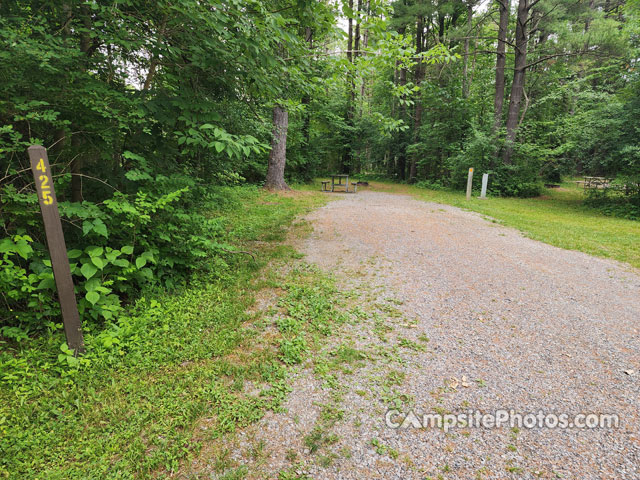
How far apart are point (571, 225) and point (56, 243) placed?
10.2m

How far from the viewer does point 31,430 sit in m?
1.81

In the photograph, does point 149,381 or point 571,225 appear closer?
point 149,381

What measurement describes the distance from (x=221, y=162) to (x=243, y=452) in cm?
359

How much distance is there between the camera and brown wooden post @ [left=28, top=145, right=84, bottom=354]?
2.08 meters

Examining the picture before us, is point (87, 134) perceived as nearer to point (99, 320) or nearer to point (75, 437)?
point (99, 320)

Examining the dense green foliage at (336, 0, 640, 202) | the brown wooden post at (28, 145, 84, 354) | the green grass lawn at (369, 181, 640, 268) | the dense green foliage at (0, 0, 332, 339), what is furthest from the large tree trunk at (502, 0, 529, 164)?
the brown wooden post at (28, 145, 84, 354)

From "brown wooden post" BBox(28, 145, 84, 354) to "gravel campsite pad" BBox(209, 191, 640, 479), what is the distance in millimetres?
1596

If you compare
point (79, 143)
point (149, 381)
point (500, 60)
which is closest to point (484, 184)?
point (500, 60)

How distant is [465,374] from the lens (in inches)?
96.9

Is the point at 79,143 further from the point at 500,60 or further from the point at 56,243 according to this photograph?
the point at 500,60

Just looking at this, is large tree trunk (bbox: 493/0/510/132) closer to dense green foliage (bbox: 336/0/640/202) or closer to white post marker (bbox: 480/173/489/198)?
dense green foliage (bbox: 336/0/640/202)

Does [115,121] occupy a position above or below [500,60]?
below

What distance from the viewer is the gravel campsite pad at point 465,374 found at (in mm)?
1757

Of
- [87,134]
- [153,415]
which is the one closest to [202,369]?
[153,415]
